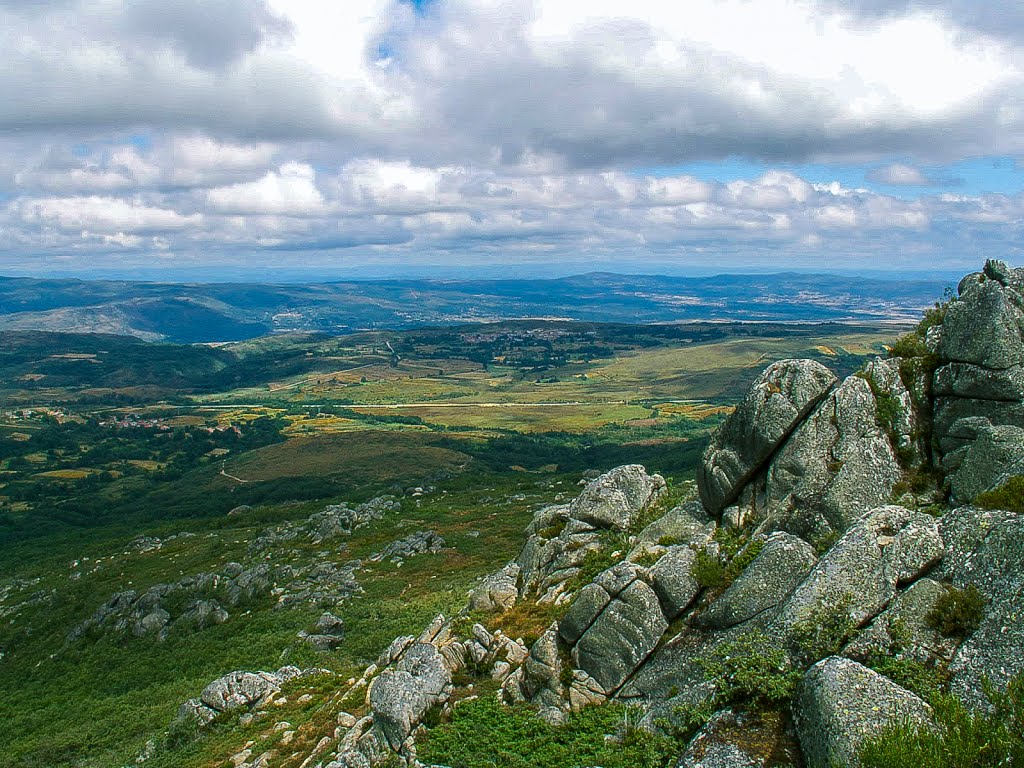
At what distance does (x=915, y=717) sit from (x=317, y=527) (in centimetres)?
9270

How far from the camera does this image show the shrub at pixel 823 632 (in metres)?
17.8

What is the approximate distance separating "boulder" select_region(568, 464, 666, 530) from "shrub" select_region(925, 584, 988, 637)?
59.5 ft

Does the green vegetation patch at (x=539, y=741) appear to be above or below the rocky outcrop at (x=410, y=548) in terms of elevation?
above

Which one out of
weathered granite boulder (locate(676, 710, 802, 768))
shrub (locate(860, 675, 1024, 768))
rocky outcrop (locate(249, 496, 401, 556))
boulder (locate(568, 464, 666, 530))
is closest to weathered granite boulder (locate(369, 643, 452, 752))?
weathered granite boulder (locate(676, 710, 802, 768))

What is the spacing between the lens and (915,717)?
14938 mm

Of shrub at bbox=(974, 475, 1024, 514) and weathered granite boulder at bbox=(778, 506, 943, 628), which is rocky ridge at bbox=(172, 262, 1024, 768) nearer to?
weathered granite boulder at bbox=(778, 506, 943, 628)

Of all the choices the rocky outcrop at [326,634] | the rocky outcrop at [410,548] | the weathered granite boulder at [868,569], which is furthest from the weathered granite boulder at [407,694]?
the rocky outcrop at [410,548]

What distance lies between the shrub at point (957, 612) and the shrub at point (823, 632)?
194 centimetres

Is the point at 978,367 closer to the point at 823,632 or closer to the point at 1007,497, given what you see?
the point at 1007,497

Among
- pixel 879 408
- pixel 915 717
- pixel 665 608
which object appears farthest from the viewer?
pixel 879 408

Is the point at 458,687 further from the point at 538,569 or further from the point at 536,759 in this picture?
the point at 538,569

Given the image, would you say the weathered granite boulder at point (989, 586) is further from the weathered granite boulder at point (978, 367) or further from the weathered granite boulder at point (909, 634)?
the weathered granite boulder at point (978, 367)

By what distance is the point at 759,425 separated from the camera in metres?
28.0

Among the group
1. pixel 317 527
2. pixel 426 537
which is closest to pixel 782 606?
pixel 426 537
